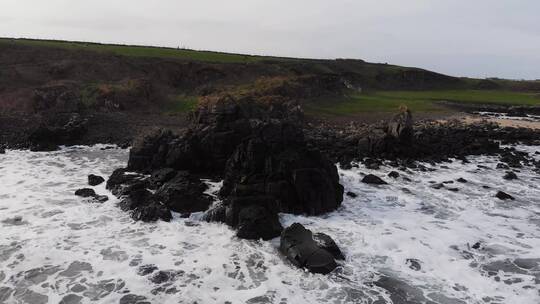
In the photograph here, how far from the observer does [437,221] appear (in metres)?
20.5

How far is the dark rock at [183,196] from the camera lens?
20.3 metres

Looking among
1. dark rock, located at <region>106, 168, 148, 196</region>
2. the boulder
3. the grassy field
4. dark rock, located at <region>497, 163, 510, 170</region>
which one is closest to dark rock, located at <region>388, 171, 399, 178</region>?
dark rock, located at <region>497, 163, 510, 170</region>

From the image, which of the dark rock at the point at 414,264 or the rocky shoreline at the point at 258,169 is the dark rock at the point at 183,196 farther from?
the dark rock at the point at 414,264

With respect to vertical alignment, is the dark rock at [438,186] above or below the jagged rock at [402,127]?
below

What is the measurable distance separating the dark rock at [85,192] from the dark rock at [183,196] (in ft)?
10.7

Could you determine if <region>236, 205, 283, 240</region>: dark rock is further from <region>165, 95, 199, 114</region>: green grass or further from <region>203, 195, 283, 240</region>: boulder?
<region>165, 95, 199, 114</region>: green grass

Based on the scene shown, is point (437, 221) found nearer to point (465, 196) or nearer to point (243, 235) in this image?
point (465, 196)

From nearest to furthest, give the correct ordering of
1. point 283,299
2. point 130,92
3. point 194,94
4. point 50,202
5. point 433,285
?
point 283,299 < point 433,285 < point 50,202 < point 130,92 < point 194,94

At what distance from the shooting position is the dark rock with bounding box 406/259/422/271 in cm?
1579

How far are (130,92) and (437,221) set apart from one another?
33.3m

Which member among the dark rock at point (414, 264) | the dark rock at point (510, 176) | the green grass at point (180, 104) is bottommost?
the dark rock at point (414, 264)

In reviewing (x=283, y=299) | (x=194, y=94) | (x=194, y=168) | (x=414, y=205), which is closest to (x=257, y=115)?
(x=194, y=168)

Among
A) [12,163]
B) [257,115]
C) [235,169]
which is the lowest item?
[12,163]

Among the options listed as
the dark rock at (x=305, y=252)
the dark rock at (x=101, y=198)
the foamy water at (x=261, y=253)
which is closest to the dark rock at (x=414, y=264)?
the foamy water at (x=261, y=253)
